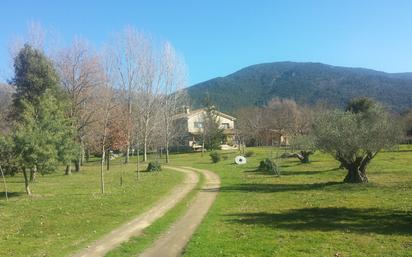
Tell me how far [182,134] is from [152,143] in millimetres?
13021

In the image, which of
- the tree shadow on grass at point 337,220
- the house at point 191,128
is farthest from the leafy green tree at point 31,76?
the house at point 191,128

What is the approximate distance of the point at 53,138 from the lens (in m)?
30.1

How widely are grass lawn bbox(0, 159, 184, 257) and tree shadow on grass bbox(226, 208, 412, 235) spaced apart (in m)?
5.22

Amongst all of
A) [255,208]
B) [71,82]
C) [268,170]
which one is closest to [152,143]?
[71,82]

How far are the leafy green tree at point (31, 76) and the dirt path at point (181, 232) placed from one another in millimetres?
29806

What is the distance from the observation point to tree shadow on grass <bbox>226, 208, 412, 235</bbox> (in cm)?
1565

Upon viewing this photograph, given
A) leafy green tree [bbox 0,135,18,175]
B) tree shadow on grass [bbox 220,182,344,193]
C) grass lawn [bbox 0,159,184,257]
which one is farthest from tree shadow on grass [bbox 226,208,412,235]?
leafy green tree [bbox 0,135,18,175]

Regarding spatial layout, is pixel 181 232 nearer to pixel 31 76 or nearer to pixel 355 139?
pixel 355 139

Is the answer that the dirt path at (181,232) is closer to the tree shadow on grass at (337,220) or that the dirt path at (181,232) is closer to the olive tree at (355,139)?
the tree shadow on grass at (337,220)

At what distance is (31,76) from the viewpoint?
49.2m

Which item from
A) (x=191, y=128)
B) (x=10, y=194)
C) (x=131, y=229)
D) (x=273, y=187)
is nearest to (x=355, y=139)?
(x=273, y=187)

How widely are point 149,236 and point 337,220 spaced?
6956 millimetres

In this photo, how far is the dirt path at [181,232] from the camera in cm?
1272

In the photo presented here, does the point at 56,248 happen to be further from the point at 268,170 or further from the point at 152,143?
the point at 152,143
